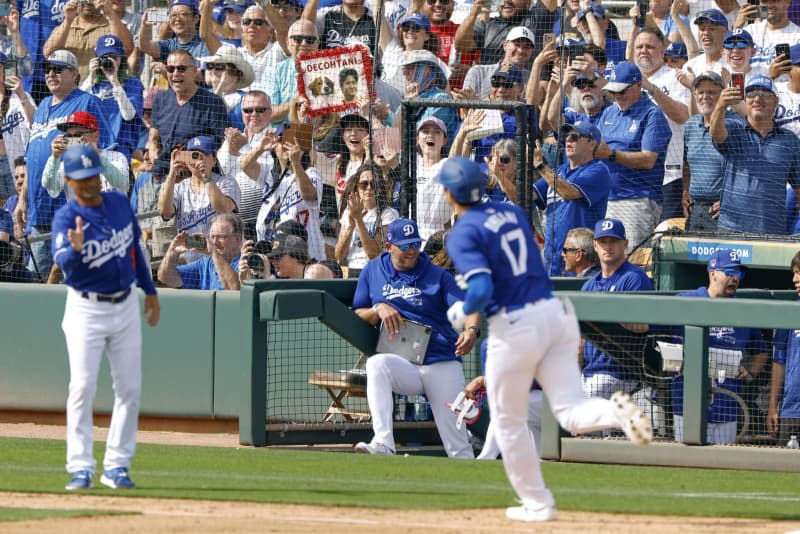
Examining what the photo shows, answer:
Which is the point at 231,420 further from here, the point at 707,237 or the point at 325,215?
the point at 707,237

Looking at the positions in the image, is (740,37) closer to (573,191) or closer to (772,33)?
(772,33)

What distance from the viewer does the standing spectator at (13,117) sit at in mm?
13555

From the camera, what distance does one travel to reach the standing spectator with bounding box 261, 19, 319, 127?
13.0 m

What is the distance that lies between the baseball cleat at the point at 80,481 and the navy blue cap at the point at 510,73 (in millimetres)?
6025

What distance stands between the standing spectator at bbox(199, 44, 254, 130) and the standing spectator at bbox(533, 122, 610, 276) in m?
3.37

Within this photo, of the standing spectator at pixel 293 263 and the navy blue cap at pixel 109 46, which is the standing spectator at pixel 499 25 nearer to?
the standing spectator at pixel 293 263

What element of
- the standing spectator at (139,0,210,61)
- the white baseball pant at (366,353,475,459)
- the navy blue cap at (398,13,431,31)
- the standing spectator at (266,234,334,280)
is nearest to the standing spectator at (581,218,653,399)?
the white baseball pant at (366,353,475,459)

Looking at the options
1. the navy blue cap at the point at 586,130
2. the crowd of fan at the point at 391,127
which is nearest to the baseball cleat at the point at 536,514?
the crowd of fan at the point at 391,127

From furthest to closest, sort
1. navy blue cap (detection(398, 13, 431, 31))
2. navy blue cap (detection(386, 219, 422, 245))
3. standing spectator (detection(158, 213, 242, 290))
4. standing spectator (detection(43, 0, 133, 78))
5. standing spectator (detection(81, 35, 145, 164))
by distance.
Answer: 1. standing spectator (detection(43, 0, 133, 78))
2. standing spectator (detection(81, 35, 145, 164))
3. navy blue cap (detection(398, 13, 431, 31))
4. standing spectator (detection(158, 213, 242, 290))
5. navy blue cap (detection(386, 219, 422, 245))

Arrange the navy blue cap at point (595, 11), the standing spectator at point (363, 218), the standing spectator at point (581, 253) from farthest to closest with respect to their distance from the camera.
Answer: the navy blue cap at point (595, 11) → the standing spectator at point (363, 218) → the standing spectator at point (581, 253)

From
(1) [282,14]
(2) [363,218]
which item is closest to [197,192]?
(2) [363,218]

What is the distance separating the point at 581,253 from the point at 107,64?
543 cm

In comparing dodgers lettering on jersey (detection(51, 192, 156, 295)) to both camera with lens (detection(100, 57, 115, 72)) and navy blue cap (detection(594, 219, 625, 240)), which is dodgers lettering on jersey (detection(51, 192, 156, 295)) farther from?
camera with lens (detection(100, 57, 115, 72))

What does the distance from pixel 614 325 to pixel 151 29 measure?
6.83 m
